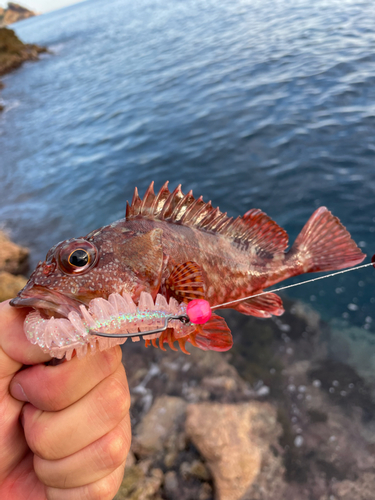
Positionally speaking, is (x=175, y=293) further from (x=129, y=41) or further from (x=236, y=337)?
(x=129, y=41)

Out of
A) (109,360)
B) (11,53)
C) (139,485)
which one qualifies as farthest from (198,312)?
(11,53)

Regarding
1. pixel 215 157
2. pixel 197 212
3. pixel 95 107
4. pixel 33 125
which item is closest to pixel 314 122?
pixel 215 157

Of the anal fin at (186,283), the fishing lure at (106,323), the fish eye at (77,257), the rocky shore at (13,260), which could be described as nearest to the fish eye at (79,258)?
the fish eye at (77,257)

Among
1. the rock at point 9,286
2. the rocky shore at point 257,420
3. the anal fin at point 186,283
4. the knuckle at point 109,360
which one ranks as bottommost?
the rocky shore at point 257,420

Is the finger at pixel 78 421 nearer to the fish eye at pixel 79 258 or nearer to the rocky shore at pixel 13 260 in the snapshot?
the fish eye at pixel 79 258

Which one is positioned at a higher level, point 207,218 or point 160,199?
point 160,199

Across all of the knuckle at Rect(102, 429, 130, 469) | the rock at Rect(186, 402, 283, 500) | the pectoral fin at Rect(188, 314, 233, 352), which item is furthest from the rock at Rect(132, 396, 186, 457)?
the pectoral fin at Rect(188, 314, 233, 352)

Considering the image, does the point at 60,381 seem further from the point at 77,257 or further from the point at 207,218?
the point at 207,218
